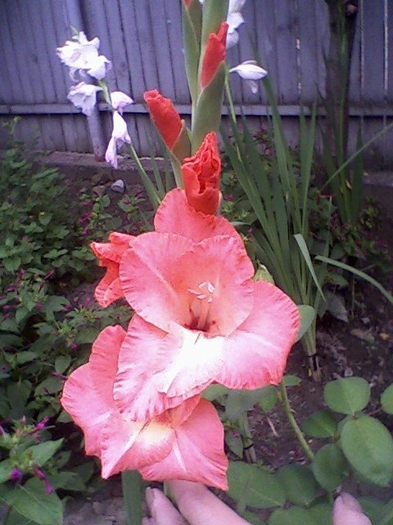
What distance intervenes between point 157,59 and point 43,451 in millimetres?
2942

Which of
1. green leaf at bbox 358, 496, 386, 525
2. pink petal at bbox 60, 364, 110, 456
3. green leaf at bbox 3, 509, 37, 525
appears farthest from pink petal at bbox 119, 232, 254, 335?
green leaf at bbox 3, 509, 37, 525

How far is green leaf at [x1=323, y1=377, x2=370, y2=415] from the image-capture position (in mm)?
949

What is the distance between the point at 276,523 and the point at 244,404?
226 mm

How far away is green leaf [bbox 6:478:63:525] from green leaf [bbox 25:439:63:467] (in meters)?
0.06

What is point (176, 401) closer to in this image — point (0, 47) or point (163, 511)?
point (163, 511)

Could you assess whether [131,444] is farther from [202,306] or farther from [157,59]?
[157,59]

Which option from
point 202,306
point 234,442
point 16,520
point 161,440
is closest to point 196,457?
point 161,440

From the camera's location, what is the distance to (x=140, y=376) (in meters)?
0.50

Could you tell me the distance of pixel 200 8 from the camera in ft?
2.12

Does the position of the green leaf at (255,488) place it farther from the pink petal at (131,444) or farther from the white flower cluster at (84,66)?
the white flower cluster at (84,66)

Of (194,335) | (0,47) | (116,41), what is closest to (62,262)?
(194,335)

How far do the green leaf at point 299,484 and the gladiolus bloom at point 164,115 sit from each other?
23.7 inches

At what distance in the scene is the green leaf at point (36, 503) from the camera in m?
1.11

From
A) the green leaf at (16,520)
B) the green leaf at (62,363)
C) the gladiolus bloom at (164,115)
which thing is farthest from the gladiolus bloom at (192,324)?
the green leaf at (62,363)
